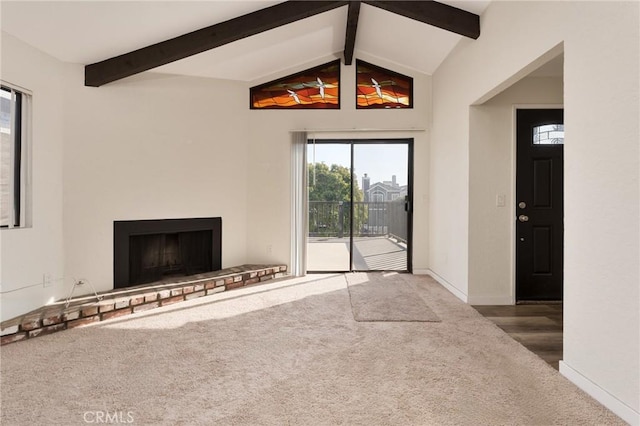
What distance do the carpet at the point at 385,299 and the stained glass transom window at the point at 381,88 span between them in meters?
2.42

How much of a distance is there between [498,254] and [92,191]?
13.8ft

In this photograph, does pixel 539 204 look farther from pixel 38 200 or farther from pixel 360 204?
pixel 38 200

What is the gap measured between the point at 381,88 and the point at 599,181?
3.71m

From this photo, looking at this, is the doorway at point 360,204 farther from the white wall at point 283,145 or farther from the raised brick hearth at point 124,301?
the raised brick hearth at point 124,301

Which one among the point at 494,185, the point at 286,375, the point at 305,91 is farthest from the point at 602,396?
the point at 305,91

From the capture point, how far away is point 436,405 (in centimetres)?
186

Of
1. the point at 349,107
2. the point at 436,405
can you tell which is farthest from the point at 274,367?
the point at 349,107

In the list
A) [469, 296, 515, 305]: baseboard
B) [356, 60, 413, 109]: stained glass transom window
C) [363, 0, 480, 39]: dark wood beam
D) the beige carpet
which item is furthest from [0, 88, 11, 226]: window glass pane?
[469, 296, 515, 305]: baseboard

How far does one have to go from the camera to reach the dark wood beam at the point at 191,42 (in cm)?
358

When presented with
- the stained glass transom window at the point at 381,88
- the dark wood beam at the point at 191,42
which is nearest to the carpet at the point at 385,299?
the stained glass transom window at the point at 381,88

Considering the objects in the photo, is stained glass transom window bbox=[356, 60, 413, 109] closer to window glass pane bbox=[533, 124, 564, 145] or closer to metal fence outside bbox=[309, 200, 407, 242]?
metal fence outside bbox=[309, 200, 407, 242]

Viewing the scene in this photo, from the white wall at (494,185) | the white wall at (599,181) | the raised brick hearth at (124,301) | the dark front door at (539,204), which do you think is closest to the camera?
the white wall at (599,181)

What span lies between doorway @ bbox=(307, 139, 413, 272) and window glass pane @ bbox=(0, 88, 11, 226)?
3.26 metres

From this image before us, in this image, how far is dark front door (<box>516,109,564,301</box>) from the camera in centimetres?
380
